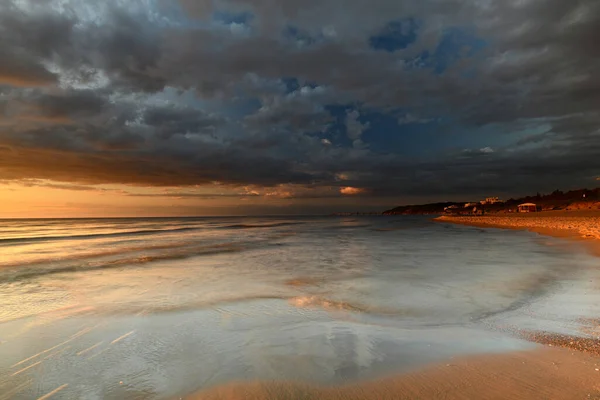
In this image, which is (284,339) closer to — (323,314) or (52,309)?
(323,314)

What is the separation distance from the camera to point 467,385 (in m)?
4.41

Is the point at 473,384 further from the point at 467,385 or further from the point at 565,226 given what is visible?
the point at 565,226

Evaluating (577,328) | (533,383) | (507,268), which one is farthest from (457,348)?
(507,268)

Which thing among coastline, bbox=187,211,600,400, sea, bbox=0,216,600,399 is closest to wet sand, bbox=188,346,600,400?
coastline, bbox=187,211,600,400

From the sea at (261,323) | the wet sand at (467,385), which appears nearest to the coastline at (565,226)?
the sea at (261,323)

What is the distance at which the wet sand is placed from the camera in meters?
4.18

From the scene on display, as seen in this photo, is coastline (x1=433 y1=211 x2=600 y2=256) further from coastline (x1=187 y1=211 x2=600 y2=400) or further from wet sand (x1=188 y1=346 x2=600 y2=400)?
wet sand (x1=188 y1=346 x2=600 y2=400)

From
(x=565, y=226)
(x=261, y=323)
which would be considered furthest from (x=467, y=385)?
(x=565, y=226)

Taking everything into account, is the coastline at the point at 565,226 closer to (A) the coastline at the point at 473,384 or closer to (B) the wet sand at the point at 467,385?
(A) the coastline at the point at 473,384

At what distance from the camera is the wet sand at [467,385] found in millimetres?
4180

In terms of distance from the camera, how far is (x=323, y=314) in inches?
321

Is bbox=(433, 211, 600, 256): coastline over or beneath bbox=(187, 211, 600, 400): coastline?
beneath

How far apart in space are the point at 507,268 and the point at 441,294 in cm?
686

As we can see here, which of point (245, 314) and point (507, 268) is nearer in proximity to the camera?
point (245, 314)
